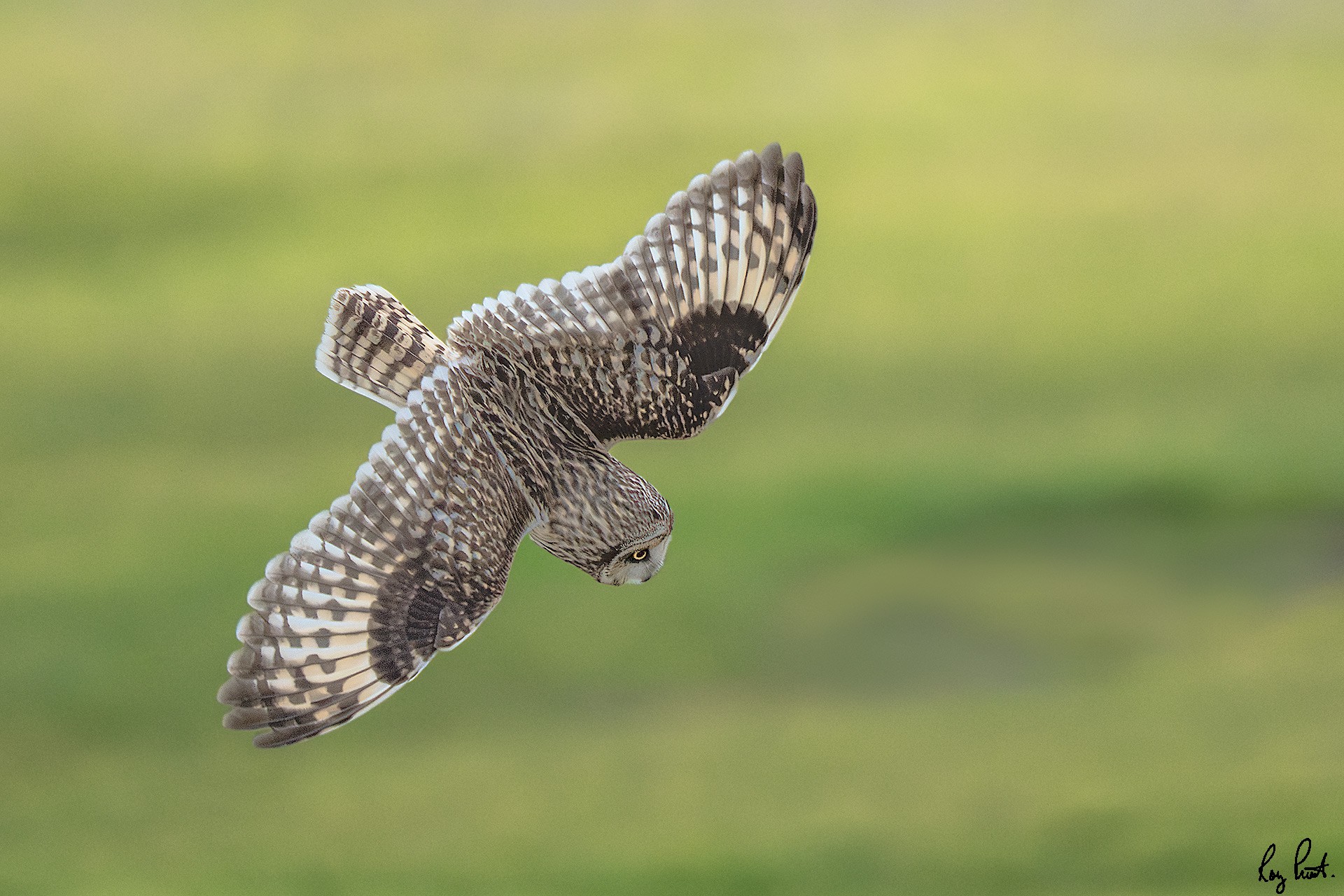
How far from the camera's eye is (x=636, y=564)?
1589mm

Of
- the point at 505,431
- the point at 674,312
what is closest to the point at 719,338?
the point at 674,312

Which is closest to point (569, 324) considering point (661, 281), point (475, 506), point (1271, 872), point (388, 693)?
point (661, 281)

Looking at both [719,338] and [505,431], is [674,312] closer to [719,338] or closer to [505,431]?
[719,338]

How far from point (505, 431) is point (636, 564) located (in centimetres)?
22

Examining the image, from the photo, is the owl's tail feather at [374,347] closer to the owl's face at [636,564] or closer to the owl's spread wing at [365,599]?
the owl's spread wing at [365,599]

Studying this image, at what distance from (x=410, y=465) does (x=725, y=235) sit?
1.47 ft

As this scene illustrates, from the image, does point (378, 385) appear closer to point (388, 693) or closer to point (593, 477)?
point (593, 477)

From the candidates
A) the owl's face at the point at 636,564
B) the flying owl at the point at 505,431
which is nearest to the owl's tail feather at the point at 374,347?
the flying owl at the point at 505,431

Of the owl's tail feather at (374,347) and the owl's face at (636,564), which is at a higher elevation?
the owl's tail feather at (374,347)

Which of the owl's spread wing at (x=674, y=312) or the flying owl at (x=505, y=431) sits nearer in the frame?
the flying owl at (x=505, y=431)

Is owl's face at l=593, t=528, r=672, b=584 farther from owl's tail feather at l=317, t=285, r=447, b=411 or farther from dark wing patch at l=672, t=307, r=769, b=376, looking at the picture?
owl's tail feather at l=317, t=285, r=447, b=411

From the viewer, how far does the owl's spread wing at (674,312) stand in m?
1.56

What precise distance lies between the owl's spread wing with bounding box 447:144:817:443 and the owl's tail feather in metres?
0.07

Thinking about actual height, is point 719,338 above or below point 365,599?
above
